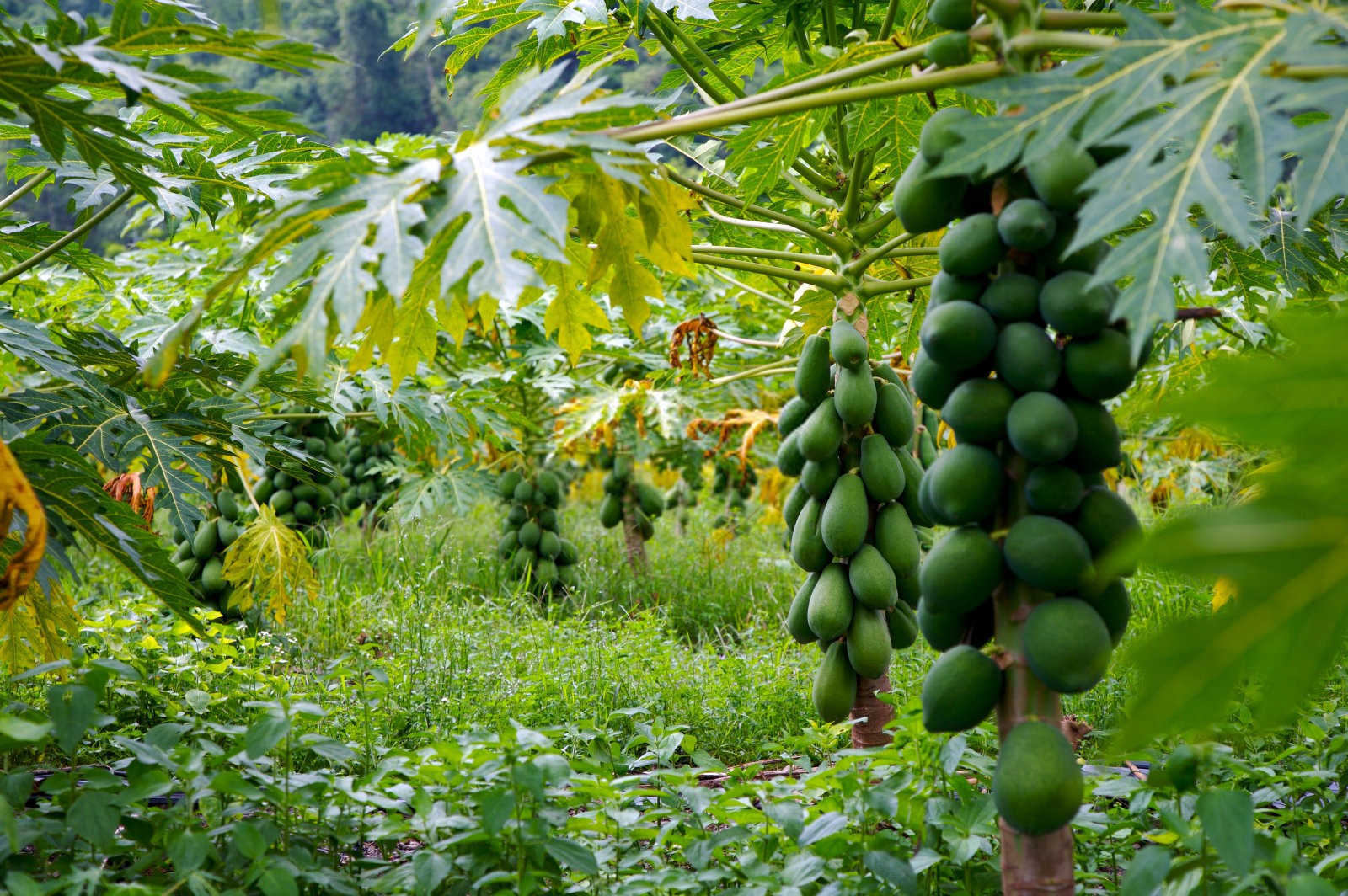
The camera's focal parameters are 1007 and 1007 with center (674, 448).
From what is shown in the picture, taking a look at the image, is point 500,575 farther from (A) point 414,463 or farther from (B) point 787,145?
(B) point 787,145

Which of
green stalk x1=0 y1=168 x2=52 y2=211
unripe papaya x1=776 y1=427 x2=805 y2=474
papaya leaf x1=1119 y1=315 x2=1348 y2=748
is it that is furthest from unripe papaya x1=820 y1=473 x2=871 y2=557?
green stalk x1=0 y1=168 x2=52 y2=211

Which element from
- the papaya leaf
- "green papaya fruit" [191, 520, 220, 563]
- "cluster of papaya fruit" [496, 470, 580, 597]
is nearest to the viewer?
the papaya leaf

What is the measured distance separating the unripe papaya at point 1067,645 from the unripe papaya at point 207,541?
3160 mm

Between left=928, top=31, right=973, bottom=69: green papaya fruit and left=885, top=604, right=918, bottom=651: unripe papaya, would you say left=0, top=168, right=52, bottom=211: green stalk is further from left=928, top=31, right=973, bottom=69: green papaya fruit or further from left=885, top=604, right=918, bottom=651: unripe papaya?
left=885, top=604, right=918, bottom=651: unripe papaya

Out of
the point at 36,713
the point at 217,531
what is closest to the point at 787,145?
the point at 36,713

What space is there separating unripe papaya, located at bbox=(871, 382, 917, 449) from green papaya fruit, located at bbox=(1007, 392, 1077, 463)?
2.65 ft

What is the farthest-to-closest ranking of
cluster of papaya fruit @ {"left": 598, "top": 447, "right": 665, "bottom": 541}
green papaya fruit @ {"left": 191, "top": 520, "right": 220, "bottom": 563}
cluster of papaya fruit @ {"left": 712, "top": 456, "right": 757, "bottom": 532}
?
cluster of papaya fruit @ {"left": 712, "top": 456, "right": 757, "bottom": 532}, cluster of papaya fruit @ {"left": 598, "top": 447, "right": 665, "bottom": 541}, green papaya fruit @ {"left": 191, "top": 520, "right": 220, "bottom": 563}

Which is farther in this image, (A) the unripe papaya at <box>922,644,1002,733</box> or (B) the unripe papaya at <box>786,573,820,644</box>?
(B) the unripe papaya at <box>786,573,820,644</box>

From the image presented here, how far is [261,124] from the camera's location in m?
1.81

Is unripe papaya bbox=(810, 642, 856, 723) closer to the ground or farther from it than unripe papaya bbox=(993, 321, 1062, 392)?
closer to the ground

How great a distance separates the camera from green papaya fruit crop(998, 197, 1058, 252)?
46.2 inches

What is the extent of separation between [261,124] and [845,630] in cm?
145

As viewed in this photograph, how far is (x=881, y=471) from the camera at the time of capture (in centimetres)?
194

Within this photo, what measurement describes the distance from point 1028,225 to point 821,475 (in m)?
0.88
